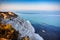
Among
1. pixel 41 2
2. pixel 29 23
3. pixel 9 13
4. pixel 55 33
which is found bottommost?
pixel 55 33

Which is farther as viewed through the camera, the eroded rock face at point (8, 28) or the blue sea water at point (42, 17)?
the blue sea water at point (42, 17)

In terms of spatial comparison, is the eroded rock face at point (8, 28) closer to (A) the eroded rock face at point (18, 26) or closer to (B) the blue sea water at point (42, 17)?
(A) the eroded rock face at point (18, 26)

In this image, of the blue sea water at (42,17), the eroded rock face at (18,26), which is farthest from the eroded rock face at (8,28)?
the blue sea water at (42,17)

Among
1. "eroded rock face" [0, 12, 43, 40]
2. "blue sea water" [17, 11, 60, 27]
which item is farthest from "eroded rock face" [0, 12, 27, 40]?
"blue sea water" [17, 11, 60, 27]

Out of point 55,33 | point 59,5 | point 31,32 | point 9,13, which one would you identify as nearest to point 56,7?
point 59,5

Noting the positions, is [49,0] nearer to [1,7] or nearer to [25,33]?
[25,33]

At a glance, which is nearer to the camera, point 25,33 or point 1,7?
point 25,33

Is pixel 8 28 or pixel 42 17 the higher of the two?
pixel 42 17

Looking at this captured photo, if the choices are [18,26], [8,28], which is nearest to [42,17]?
[18,26]

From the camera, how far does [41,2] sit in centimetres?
168

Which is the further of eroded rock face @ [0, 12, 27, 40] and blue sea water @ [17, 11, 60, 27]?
blue sea water @ [17, 11, 60, 27]

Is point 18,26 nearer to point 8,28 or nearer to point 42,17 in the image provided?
point 8,28

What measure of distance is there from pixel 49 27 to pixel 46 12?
0.20 m

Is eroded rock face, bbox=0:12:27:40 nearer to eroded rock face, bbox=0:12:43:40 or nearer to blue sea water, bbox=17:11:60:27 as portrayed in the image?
eroded rock face, bbox=0:12:43:40
